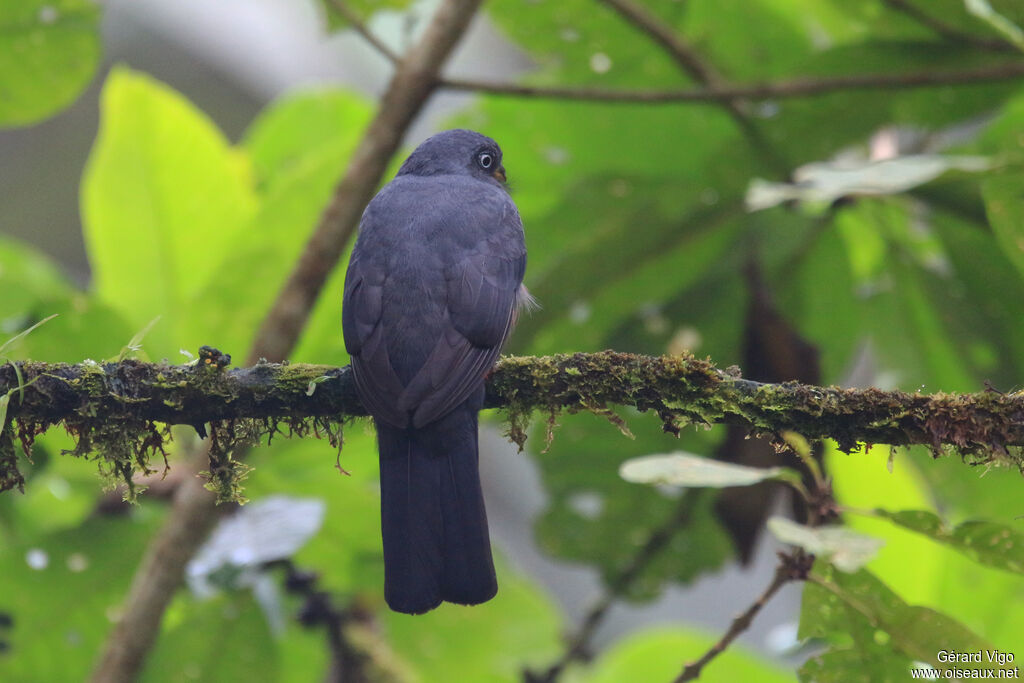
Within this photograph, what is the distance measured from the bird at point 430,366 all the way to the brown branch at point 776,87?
708 millimetres

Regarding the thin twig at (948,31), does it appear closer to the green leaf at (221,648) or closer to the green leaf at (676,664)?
the green leaf at (676,664)

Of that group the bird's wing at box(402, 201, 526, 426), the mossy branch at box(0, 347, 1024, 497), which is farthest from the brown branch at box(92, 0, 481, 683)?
the mossy branch at box(0, 347, 1024, 497)

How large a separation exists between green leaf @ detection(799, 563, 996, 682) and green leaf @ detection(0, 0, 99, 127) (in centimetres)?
272

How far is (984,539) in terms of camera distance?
211 centimetres

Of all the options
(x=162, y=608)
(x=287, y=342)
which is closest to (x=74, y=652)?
(x=162, y=608)

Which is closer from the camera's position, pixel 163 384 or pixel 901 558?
pixel 163 384

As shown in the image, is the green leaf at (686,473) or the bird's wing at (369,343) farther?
the bird's wing at (369,343)

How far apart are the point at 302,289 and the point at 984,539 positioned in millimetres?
1866

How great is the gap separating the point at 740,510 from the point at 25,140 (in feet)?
25.1

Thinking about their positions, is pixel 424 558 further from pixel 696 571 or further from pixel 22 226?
pixel 22 226

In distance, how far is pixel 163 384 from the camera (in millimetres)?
2043

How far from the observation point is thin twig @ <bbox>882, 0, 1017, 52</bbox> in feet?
10.8

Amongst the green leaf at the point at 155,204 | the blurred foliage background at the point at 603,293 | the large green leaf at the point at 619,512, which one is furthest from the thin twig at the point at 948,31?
the green leaf at the point at 155,204

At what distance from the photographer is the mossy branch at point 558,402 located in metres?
1.95
